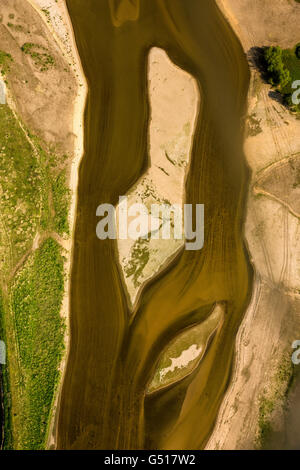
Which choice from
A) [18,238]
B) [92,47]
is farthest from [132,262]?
[92,47]

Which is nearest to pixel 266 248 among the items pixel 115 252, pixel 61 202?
pixel 115 252

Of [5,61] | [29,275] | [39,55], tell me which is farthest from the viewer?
[39,55]

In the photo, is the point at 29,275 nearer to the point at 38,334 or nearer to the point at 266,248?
the point at 38,334

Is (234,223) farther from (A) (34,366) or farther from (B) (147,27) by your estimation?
(A) (34,366)

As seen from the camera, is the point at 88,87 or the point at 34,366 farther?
the point at 88,87

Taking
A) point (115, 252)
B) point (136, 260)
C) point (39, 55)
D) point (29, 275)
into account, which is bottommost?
point (29, 275)

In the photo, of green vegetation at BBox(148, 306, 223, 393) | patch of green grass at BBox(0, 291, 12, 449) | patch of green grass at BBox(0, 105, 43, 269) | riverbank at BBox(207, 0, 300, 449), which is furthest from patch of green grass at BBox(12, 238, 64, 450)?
riverbank at BBox(207, 0, 300, 449)

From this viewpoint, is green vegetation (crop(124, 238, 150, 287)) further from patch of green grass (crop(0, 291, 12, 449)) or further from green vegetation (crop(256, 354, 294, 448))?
green vegetation (crop(256, 354, 294, 448))
